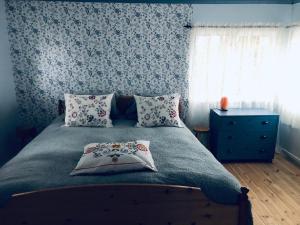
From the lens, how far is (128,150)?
208cm

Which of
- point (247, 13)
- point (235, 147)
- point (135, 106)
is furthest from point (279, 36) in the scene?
point (135, 106)

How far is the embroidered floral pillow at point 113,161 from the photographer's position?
195 cm

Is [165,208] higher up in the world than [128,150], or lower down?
lower down

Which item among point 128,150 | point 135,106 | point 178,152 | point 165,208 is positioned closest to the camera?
point 165,208

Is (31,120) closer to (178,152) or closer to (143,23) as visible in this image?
(143,23)

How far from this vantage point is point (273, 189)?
10.0 ft

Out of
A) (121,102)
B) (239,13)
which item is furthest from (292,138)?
(121,102)

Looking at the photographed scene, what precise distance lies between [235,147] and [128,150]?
6.67 ft

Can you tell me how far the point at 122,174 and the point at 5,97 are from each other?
7.42ft

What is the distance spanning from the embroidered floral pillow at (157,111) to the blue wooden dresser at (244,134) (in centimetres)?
63

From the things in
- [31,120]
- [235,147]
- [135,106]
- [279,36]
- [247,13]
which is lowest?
[235,147]

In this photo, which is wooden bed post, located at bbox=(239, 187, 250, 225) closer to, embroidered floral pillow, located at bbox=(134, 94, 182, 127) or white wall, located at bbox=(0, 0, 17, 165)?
embroidered floral pillow, located at bbox=(134, 94, 182, 127)

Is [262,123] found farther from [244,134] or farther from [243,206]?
[243,206]

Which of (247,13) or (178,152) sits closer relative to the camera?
(178,152)
